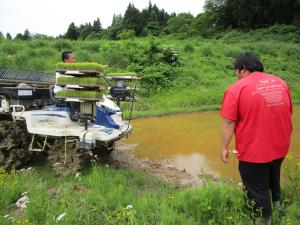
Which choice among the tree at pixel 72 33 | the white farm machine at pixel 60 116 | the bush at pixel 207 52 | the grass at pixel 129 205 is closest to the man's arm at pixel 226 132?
the grass at pixel 129 205

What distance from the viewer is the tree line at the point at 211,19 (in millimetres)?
39062

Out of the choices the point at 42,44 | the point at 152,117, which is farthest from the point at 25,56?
the point at 152,117

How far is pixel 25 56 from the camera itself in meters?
18.5

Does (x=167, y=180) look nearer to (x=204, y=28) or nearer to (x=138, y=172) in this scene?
(x=138, y=172)

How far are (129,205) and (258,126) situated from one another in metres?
1.71

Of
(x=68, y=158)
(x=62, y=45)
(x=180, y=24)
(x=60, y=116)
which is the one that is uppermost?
(x=180, y=24)

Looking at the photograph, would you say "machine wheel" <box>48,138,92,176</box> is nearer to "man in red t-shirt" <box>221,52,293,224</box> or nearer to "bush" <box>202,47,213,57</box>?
"man in red t-shirt" <box>221,52,293,224</box>

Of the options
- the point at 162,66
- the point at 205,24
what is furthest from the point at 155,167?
the point at 205,24

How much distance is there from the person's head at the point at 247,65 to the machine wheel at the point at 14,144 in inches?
176

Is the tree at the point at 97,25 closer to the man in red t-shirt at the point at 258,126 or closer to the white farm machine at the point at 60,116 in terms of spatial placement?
the white farm machine at the point at 60,116

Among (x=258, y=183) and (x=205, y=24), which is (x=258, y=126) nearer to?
(x=258, y=183)

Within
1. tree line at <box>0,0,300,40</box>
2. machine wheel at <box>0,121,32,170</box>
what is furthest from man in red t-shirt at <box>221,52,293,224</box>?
tree line at <box>0,0,300,40</box>

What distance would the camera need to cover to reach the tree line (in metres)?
39.1

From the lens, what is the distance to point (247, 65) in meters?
4.45
